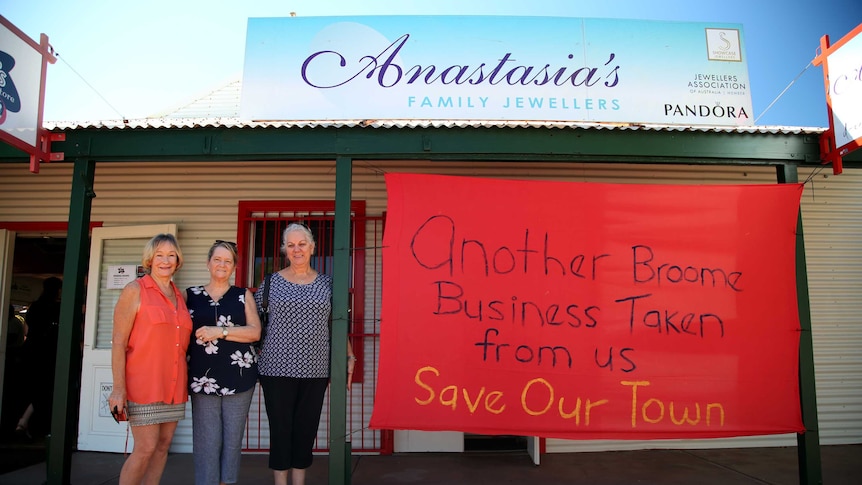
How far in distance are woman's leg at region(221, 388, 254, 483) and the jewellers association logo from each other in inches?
103

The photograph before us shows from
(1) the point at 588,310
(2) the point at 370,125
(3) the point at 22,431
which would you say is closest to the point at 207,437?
(2) the point at 370,125

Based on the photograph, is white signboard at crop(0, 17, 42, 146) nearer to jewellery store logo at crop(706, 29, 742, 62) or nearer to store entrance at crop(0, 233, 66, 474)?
store entrance at crop(0, 233, 66, 474)

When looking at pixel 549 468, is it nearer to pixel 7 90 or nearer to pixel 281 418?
pixel 281 418

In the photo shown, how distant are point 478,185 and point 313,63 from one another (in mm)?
2216

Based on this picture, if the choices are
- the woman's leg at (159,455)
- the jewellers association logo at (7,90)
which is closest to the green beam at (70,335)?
the jewellers association logo at (7,90)

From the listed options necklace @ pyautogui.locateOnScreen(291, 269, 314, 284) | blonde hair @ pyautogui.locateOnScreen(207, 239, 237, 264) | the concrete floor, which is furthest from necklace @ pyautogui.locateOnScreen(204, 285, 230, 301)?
the concrete floor

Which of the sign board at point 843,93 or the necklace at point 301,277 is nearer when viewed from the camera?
the necklace at point 301,277

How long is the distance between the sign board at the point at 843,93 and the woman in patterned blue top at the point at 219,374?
15.1ft

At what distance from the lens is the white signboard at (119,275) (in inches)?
223

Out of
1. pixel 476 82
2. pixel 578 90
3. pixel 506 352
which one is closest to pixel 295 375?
pixel 506 352

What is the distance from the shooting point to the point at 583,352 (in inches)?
154

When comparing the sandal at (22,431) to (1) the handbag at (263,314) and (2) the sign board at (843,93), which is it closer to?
(1) the handbag at (263,314)

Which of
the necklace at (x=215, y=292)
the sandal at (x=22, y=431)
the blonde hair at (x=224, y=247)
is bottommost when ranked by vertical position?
the sandal at (x=22, y=431)

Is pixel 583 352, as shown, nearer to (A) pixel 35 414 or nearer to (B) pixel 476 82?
(B) pixel 476 82
